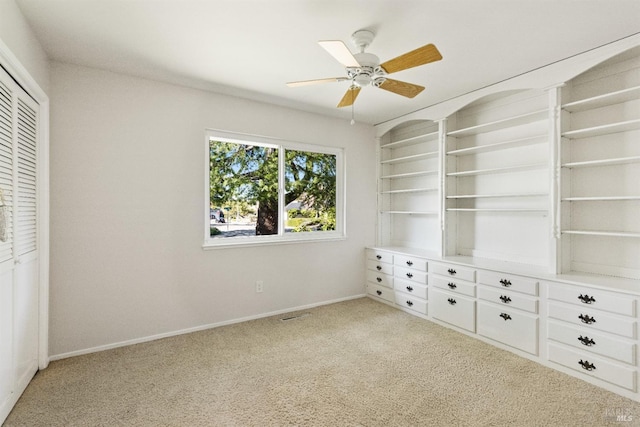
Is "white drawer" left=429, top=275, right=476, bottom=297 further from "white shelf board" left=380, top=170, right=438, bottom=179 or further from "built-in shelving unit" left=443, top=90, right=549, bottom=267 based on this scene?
"white shelf board" left=380, top=170, right=438, bottom=179

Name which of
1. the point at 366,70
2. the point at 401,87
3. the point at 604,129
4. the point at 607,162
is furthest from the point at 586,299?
the point at 366,70

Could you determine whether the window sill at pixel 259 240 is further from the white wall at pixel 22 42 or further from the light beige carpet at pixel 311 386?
the white wall at pixel 22 42

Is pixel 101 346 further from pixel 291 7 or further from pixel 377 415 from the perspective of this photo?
pixel 291 7

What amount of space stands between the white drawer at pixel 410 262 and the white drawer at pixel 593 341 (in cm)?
130

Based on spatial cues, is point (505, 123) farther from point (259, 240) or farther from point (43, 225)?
point (43, 225)

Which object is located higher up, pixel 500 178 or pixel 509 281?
pixel 500 178

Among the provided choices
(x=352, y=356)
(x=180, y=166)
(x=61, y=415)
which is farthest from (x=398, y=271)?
(x=61, y=415)

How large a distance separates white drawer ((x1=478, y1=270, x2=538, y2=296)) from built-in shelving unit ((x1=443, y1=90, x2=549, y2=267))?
0.50 meters

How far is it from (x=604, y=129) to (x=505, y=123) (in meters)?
0.82

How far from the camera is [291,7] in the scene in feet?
6.21

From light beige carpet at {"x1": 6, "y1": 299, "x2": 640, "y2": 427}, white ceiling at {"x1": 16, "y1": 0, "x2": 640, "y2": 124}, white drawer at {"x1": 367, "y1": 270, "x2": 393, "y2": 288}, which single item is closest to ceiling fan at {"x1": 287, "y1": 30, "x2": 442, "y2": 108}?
white ceiling at {"x1": 16, "y1": 0, "x2": 640, "y2": 124}

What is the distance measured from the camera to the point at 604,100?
244 centimetres

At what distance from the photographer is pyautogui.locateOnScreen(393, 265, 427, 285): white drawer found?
140 inches

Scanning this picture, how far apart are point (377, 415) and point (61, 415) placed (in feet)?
6.36
